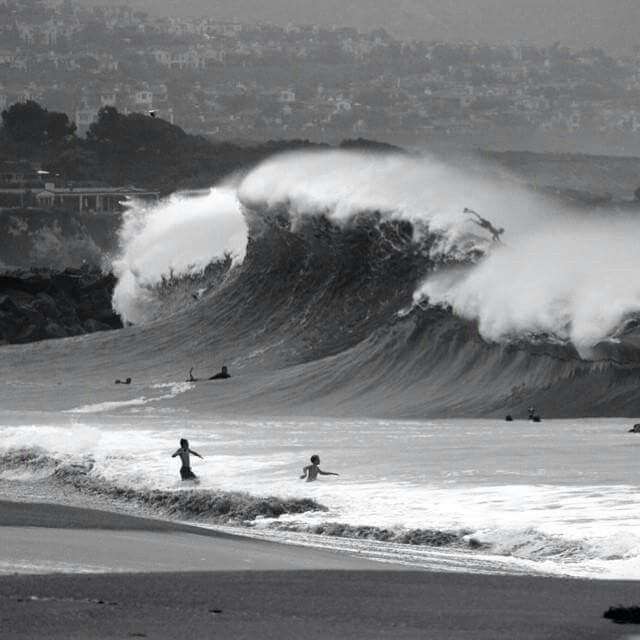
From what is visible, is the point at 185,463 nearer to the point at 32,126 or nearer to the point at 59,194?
the point at 59,194

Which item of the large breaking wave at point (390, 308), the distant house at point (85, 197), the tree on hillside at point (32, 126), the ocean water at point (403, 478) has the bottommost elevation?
the ocean water at point (403, 478)

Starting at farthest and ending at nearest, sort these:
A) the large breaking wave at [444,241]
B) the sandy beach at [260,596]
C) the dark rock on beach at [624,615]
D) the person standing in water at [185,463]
Answer: the large breaking wave at [444,241] < the person standing in water at [185,463] < the dark rock on beach at [624,615] < the sandy beach at [260,596]

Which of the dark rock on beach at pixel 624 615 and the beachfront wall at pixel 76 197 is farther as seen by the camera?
the beachfront wall at pixel 76 197

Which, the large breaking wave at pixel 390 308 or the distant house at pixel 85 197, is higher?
the distant house at pixel 85 197

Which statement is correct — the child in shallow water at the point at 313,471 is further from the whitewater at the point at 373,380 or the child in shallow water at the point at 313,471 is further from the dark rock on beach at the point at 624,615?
the dark rock on beach at the point at 624,615

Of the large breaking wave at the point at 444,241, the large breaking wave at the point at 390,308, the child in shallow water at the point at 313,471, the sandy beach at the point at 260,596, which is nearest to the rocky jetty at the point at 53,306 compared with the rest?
the large breaking wave at the point at 444,241

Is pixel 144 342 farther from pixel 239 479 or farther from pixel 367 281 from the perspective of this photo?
pixel 239 479

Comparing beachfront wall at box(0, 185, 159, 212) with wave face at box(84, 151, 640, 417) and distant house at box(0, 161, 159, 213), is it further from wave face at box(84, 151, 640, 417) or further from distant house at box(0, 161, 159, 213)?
wave face at box(84, 151, 640, 417)

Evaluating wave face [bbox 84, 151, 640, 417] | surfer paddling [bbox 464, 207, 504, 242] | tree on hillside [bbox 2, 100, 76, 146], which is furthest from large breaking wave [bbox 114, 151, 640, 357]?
tree on hillside [bbox 2, 100, 76, 146]
